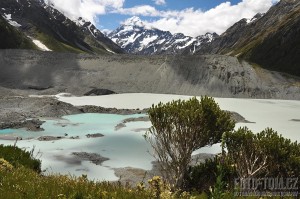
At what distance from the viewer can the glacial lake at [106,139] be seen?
108 ft

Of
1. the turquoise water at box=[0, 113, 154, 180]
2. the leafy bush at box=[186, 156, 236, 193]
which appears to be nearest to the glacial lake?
the turquoise water at box=[0, 113, 154, 180]

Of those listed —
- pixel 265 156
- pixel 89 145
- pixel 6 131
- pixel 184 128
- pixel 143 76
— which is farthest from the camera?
pixel 143 76

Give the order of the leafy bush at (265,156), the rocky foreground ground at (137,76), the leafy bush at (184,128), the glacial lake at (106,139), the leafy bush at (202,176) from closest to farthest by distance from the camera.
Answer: the leafy bush at (265,156) < the leafy bush at (202,176) < the leafy bush at (184,128) < the glacial lake at (106,139) < the rocky foreground ground at (137,76)

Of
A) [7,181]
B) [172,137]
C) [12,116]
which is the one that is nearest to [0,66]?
[12,116]

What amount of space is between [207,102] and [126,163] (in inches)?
563

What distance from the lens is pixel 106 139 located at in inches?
1766

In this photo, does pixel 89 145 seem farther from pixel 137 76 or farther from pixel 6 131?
pixel 137 76

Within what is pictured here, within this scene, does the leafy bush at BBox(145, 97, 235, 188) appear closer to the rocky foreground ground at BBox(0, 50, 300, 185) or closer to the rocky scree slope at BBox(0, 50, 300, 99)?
the rocky foreground ground at BBox(0, 50, 300, 185)

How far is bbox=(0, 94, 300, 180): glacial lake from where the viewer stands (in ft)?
108

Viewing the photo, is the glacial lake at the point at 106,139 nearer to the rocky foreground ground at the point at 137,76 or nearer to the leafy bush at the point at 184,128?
the leafy bush at the point at 184,128

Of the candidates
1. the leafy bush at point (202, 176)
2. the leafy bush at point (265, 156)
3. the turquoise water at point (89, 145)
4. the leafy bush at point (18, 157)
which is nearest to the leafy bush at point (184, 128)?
the leafy bush at point (202, 176)

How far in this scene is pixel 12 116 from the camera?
58000 millimetres

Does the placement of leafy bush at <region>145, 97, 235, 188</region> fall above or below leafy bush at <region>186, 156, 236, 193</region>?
above

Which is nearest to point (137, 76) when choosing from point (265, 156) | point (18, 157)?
point (265, 156)
